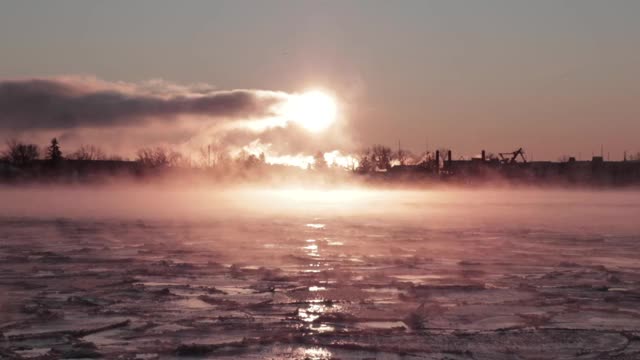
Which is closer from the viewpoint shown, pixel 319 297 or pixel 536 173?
pixel 319 297

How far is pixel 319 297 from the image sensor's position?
8.70 m

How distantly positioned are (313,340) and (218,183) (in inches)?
3752

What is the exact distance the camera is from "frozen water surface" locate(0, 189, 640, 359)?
6.45 m

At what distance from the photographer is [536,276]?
34.4ft

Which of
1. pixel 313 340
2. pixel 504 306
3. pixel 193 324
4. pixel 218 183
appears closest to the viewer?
pixel 313 340

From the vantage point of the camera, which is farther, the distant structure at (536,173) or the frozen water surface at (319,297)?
the distant structure at (536,173)

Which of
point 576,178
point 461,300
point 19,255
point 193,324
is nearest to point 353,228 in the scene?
point 19,255

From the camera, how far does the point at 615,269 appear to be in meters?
11.2

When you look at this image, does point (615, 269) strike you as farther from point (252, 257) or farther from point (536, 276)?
point (252, 257)

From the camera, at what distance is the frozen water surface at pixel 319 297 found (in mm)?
6449

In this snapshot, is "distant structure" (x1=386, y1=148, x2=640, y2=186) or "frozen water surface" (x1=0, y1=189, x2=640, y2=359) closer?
"frozen water surface" (x1=0, y1=189, x2=640, y2=359)

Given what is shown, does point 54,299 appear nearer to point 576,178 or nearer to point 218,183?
point 576,178

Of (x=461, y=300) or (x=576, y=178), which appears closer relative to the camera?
(x=461, y=300)

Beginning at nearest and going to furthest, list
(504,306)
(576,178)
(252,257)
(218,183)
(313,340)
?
(313,340)
(504,306)
(252,257)
(576,178)
(218,183)
